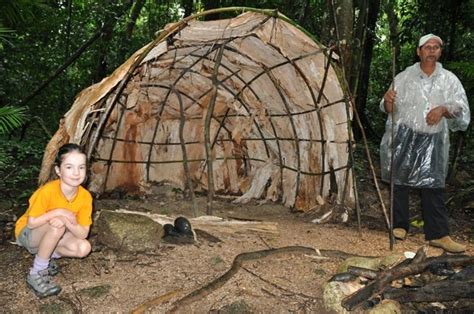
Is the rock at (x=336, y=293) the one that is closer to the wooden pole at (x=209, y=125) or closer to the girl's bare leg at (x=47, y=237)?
the girl's bare leg at (x=47, y=237)

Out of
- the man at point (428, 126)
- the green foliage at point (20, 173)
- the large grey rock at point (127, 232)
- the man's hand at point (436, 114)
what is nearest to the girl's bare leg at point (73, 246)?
the large grey rock at point (127, 232)

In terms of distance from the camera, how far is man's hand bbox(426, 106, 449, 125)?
14.5 ft

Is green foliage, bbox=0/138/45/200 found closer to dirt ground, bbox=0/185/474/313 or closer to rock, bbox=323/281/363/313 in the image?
dirt ground, bbox=0/185/474/313

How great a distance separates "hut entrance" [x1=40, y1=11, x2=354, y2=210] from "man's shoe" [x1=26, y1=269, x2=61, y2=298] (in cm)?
128

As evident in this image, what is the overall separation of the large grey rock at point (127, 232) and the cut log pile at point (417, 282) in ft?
5.72

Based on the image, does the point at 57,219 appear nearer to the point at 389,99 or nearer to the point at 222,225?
the point at 222,225

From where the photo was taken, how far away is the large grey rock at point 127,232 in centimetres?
408

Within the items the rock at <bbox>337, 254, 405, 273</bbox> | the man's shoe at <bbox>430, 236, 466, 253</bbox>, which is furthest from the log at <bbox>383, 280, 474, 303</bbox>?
the man's shoe at <bbox>430, 236, 466, 253</bbox>

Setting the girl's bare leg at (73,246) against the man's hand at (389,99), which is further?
the man's hand at (389,99)

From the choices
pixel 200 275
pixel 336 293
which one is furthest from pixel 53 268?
pixel 336 293

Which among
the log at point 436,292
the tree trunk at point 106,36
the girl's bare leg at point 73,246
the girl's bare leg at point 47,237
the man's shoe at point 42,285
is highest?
the tree trunk at point 106,36

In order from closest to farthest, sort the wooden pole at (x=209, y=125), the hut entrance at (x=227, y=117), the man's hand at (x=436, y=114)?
1. the man's hand at (x=436, y=114)
2. the hut entrance at (x=227, y=117)
3. the wooden pole at (x=209, y=125)

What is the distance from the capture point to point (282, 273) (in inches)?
152

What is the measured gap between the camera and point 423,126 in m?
4.63
